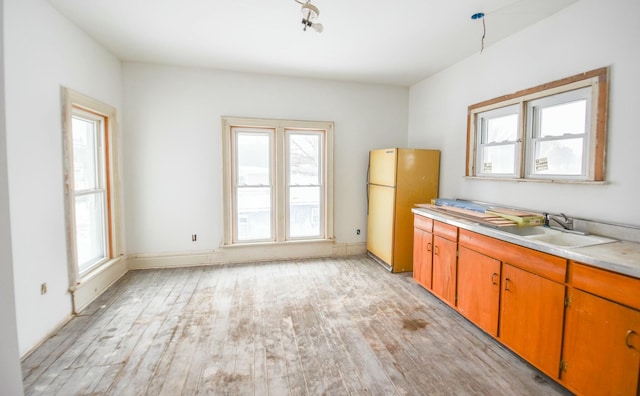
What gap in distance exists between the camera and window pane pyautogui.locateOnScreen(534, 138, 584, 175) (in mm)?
2629

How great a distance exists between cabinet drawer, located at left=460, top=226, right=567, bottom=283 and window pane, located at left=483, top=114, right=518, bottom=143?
1.26m

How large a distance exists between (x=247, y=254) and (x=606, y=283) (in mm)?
4069

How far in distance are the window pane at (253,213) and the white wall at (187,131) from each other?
31 cm

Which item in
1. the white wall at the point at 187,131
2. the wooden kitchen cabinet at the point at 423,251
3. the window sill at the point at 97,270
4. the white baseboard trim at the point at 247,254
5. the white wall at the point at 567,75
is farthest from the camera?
the white baseboard trim at the point at 247,254

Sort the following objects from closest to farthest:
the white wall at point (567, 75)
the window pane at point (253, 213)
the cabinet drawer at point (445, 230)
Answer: the white wall at point (567, 75) → the cabinet drawer at point (445, 230) → the window pane at point (253, 213)

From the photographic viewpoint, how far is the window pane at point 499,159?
3.31 m

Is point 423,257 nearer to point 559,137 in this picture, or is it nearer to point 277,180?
point 559,137

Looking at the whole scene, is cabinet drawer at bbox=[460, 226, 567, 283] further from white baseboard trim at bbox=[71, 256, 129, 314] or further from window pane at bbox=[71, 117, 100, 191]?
window pane at bbox=[71, 117, 100, 191]

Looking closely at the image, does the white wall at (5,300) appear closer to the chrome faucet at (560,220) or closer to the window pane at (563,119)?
the chrome faucet at (560,220)

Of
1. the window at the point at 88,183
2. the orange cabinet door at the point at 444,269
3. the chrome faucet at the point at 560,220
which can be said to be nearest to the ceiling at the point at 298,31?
the window at the point at 88,183

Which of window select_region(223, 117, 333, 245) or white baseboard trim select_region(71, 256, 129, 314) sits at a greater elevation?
window select_region(223, 117, 333, 245)

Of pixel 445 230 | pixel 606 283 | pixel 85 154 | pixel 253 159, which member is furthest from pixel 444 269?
pixel 85 154

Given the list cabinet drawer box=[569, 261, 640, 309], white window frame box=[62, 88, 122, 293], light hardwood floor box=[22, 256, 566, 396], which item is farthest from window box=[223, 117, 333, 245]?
cabinet drawer box=[569, 261, 640, 309]

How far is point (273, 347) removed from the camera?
253cm
